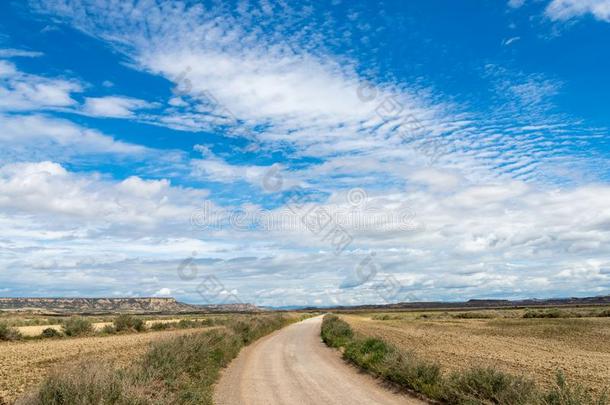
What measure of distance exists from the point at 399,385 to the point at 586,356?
58.0 ft

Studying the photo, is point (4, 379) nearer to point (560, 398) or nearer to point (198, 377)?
point (198, 377)

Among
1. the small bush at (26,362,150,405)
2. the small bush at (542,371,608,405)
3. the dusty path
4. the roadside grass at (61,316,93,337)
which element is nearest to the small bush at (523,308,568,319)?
the roadside grass at (61,316,93,337)

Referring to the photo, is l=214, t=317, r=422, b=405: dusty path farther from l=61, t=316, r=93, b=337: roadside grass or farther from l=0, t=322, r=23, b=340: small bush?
l=61, t=316, r=93, b=337: roadside grass

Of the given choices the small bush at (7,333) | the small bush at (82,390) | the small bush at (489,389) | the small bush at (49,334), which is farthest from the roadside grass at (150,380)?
the small bush at (49,334)

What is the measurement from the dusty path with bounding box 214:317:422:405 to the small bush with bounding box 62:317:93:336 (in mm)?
39191

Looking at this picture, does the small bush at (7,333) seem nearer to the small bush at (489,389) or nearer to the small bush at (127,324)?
the small bush at (127,324)

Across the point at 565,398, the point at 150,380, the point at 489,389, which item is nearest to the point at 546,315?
the point at 489,389

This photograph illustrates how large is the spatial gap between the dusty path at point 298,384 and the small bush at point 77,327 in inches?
1543

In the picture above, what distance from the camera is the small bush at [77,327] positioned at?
187ft

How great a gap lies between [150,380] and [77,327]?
166ft

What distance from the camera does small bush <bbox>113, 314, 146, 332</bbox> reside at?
6444 centimetres

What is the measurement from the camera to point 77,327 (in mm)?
57844

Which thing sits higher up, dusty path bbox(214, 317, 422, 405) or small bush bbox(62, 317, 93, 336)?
dusty path bbox(214, 317, 422, 405)

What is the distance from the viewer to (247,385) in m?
17.7
